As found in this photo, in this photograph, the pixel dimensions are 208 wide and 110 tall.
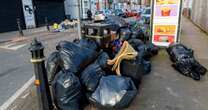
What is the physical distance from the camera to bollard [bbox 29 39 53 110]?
2424 millimetres

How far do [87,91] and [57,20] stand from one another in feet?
59.3

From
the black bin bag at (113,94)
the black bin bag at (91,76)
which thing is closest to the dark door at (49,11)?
the black bin bag at (91,76)

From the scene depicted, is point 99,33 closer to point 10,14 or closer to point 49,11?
point 10,14

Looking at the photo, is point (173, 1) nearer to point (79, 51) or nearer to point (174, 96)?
point (174, 96)

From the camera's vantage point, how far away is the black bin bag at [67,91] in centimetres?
268

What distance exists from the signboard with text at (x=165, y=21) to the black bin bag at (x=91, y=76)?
407 centimetres

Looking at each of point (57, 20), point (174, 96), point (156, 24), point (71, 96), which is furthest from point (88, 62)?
point (57, 20)

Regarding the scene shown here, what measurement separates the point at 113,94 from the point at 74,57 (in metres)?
0.96

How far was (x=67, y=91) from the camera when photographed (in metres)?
2.67

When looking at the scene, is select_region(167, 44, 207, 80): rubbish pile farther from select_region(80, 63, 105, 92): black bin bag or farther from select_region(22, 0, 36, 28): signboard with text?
select_region(22, 0, 36, 28): signboard with text

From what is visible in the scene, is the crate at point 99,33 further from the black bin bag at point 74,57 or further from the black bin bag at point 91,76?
the black bin bag at point 91,76

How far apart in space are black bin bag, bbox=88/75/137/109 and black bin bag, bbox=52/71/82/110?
231mm

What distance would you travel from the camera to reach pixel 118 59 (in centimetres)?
321

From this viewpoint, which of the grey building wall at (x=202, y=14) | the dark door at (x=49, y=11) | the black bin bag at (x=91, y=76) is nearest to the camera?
the black bin bag at (x=91, y=76)
